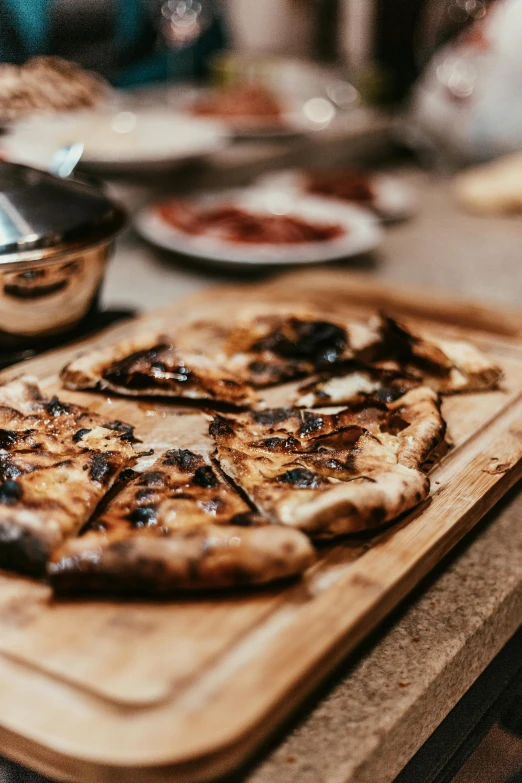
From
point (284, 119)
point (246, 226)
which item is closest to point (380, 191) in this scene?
point (284, 119)

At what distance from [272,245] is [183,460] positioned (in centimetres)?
154

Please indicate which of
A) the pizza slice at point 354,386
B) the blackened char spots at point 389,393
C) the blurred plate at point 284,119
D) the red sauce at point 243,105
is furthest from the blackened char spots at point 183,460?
the red sauce at point 243,105

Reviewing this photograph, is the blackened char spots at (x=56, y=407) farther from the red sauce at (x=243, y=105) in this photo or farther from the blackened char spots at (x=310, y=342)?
the red sauce at (x=243, y=105)

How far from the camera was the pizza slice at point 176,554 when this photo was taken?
41.7 inches

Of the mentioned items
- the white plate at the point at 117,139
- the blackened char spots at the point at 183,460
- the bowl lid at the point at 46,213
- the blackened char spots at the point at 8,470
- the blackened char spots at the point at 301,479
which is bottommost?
the blackened char spots at the point at 183,460

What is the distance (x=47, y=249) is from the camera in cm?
164

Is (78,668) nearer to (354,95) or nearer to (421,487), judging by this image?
(421,487)

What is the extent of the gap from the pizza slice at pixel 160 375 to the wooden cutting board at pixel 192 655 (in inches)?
19.6

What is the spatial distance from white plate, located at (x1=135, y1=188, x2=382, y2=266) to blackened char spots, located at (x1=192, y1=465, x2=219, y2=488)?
142 cm

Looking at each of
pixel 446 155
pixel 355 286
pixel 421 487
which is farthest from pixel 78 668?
pixel 446 155

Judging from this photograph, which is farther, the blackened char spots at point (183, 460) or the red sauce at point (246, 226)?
the red sauce at point (246, 226)

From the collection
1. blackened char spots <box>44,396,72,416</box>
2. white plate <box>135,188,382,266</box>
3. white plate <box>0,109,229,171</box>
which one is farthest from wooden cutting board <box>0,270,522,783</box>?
white plate <box>0,109,229,171</box>

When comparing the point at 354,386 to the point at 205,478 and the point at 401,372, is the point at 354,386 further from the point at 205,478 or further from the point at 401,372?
the point at 205,478

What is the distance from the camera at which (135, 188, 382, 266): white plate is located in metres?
2.67
